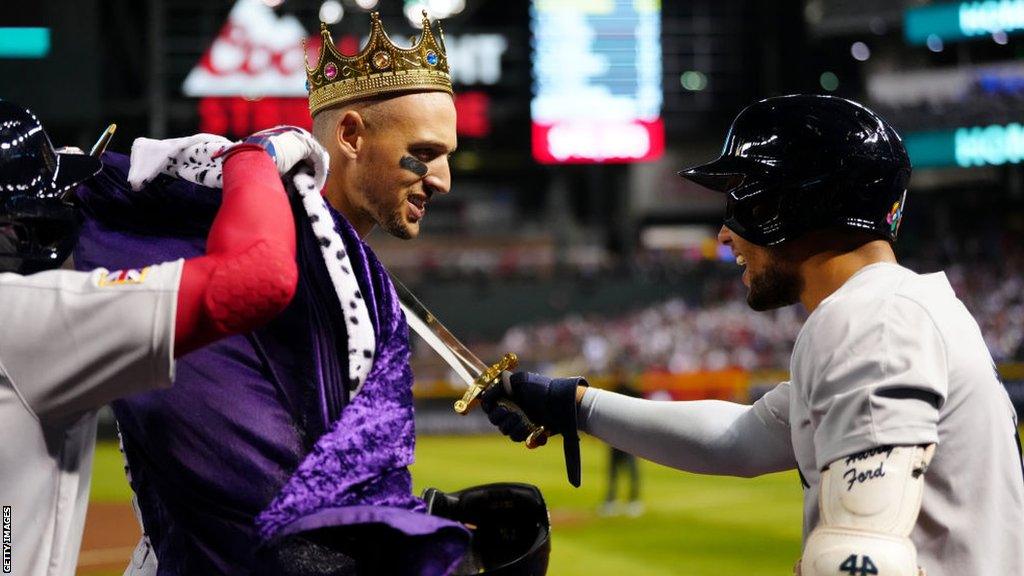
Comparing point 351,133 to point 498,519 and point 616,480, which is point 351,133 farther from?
point 616,480

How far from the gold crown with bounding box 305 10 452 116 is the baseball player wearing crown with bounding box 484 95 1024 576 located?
26.4 inches

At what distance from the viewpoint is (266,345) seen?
2.09m

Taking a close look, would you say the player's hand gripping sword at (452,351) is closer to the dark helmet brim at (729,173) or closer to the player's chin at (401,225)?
the player's chin at (401,225)

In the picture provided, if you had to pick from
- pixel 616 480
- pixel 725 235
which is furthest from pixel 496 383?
pixel 616 480

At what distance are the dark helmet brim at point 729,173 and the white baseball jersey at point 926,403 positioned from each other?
30 centimetres

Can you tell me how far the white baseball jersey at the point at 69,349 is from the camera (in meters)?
1.79

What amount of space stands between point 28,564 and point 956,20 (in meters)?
28.7

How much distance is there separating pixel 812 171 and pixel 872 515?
742 millimetres

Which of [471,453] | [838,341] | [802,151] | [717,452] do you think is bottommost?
[471,453]

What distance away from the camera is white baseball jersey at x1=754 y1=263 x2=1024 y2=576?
6.54 ft

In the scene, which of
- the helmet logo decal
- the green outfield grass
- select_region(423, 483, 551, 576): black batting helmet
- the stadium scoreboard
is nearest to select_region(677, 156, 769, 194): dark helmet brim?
the helmet logo decal

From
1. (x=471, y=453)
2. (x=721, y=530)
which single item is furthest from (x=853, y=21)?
(x=721, y=530)

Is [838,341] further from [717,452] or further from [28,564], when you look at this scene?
[28,564]

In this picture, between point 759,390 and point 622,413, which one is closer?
point 622,413
